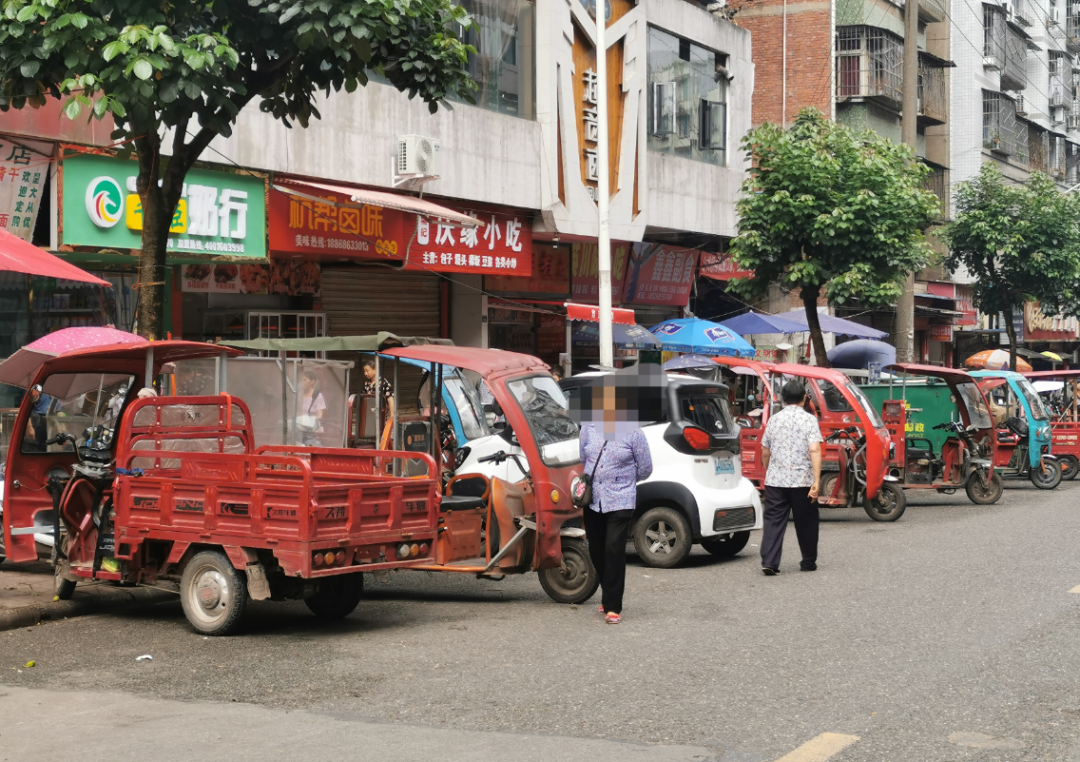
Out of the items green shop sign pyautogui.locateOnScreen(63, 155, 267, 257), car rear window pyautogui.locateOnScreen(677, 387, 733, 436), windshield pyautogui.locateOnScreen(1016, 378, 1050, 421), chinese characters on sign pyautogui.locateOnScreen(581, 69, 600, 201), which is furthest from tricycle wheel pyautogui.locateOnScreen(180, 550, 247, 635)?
windshield pyautogui.locateOnScreen(1016, 378, 1050, 421)

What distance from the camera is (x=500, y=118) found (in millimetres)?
20641

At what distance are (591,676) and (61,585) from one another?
4697 millimetres

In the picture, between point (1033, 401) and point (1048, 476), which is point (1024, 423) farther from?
point (1048, 476)

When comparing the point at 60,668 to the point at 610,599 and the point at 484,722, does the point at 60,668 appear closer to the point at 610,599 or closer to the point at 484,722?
the point at 484,722

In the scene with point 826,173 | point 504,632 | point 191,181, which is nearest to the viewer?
point 504,632

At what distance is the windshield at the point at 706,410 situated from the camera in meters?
12.3

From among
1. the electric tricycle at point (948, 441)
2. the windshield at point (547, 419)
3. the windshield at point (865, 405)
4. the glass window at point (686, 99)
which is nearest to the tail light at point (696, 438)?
A: the windshield at point (547, 419)

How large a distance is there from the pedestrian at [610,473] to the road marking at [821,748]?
11.0 feet

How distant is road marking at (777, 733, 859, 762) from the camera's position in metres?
5.48

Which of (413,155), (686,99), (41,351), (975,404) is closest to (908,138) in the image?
(686,99)

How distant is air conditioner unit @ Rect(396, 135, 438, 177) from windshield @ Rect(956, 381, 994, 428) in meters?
8.39

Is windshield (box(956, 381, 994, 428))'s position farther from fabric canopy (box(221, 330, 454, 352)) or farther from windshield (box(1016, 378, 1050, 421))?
fabric canopy (box(221, 330, 454, 352))

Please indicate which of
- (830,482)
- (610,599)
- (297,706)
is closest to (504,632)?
(610,599)

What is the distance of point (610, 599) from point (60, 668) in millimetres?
3606
